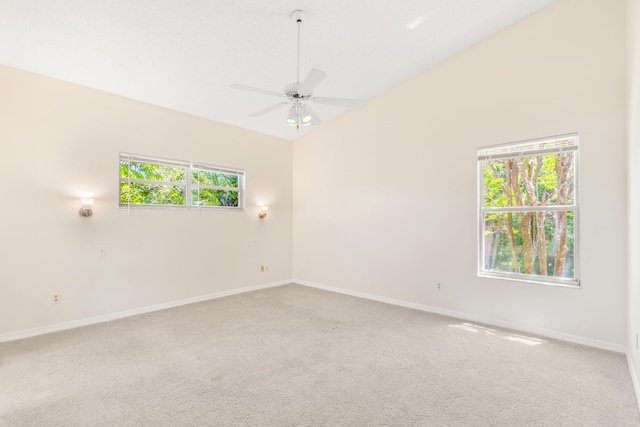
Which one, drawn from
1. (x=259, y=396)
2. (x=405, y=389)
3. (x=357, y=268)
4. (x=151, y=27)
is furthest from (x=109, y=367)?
(x=357, y=268)

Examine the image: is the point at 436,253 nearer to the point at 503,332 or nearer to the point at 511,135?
the point at 503,332

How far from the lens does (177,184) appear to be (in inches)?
187

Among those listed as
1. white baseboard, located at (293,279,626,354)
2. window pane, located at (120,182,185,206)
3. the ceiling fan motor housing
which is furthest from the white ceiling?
white baseboard, located at (293,279,626,354)

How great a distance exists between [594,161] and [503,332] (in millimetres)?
2054

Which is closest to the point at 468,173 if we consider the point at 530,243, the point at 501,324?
the point at 530,243

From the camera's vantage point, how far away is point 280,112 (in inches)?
197

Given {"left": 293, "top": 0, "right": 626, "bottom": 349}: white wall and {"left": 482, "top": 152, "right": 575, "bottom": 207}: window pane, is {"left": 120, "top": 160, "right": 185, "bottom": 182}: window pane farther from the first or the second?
{"left": 482, "top": 152, "right": 575, "bottom": 207}: window pane

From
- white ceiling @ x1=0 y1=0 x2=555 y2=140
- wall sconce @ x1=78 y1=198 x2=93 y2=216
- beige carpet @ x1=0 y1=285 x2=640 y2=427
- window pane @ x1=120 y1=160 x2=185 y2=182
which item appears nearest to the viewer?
beige carpet @ x1=0 y1=285 x2=640 y2=427

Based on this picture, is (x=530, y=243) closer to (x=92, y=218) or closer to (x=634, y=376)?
(x=634, y=376)

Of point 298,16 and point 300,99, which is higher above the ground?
point 298,16

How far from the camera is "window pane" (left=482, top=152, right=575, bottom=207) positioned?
11.4ft

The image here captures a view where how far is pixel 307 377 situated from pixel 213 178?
146 inches

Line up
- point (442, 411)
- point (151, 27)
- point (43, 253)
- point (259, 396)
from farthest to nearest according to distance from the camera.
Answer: point (43, 253), point (151, 27), point (259, 396), point (442, 411)

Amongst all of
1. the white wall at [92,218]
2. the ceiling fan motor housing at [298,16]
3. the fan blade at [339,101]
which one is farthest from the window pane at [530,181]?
the white wall at [92,218]
